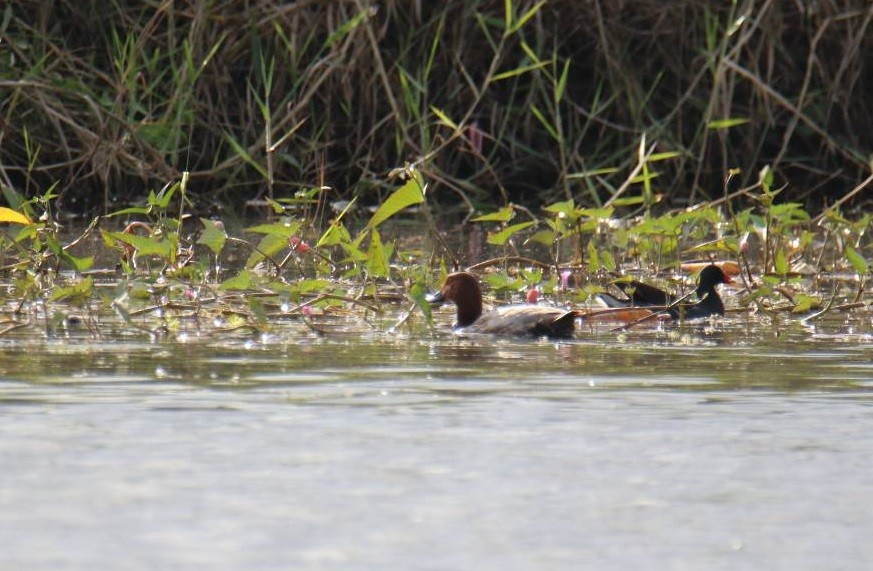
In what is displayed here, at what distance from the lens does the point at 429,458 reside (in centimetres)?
462

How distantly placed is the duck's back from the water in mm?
539

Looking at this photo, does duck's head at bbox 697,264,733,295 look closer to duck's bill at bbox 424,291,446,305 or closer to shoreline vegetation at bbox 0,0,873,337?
duck's bill at bbox 424,291,446,305

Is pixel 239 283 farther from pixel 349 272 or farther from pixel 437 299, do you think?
pixel 437 299

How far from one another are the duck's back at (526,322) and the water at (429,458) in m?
0.54

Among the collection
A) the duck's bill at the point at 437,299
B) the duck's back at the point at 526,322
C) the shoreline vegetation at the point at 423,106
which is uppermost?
the shoreline vegetation at the point at 423,106

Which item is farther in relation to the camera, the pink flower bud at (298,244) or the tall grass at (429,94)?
the tall grass at (429,94)

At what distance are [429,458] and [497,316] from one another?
299 cm

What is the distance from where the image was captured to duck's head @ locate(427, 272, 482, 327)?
7.91 metres

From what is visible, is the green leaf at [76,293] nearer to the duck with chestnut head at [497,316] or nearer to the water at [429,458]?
the water at [429,458]

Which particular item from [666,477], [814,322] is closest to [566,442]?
[666,477]

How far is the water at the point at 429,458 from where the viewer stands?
3785mm

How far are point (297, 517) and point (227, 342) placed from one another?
116 inches

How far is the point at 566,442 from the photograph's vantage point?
486 cm

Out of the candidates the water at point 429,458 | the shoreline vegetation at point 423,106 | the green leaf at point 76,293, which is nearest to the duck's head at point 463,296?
the water at point 429,458
